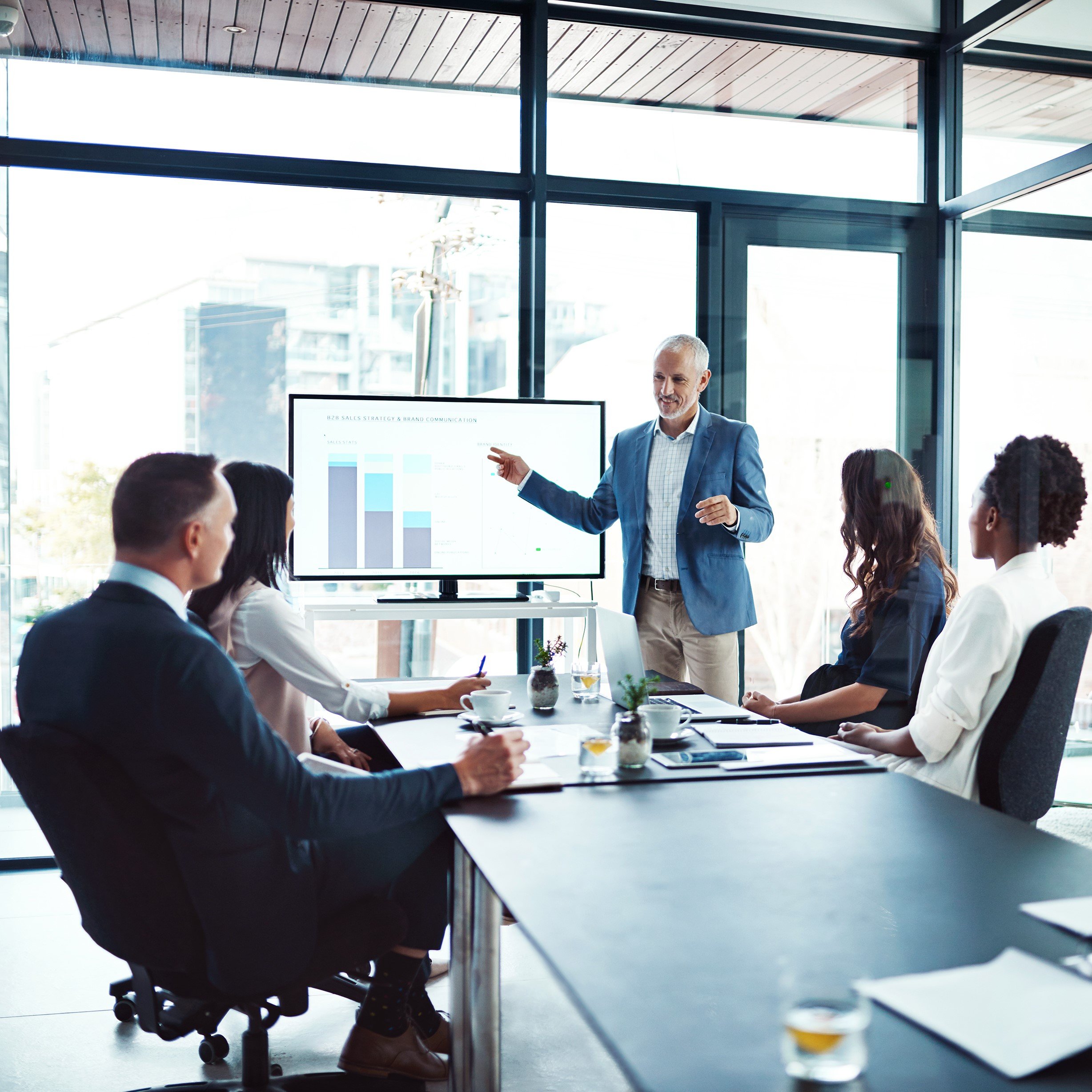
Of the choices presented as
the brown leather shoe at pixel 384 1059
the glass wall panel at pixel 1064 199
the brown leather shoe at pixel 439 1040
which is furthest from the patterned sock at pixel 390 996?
the glass wall panel at pixel 1064 199

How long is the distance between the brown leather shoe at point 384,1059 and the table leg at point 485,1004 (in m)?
0.49

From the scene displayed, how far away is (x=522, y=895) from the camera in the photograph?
138 cm

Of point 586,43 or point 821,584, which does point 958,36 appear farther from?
point 821,584

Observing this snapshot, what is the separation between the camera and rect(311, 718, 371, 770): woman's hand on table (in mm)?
2680

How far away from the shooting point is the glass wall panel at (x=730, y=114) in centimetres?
461

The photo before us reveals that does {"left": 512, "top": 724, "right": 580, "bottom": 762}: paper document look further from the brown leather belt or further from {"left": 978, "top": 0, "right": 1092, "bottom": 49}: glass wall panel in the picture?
{"left": 978, "top": 0, "right": 1092, "bottom": 49}: glass wall panel

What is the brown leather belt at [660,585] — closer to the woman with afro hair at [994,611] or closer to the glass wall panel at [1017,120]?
the woman with afro hair at [994,611]

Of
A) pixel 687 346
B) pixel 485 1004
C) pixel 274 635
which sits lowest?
pixel 485 1004

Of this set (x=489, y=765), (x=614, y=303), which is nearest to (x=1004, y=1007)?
(x=489, y=765)

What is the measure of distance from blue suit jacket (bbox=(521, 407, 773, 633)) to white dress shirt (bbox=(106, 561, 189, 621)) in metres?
2.39

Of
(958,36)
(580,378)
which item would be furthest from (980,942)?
(958,36)

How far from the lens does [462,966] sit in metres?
1.87

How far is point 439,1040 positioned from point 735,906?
53.4 inches

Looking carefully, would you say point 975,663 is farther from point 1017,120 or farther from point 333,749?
point 1017,120
